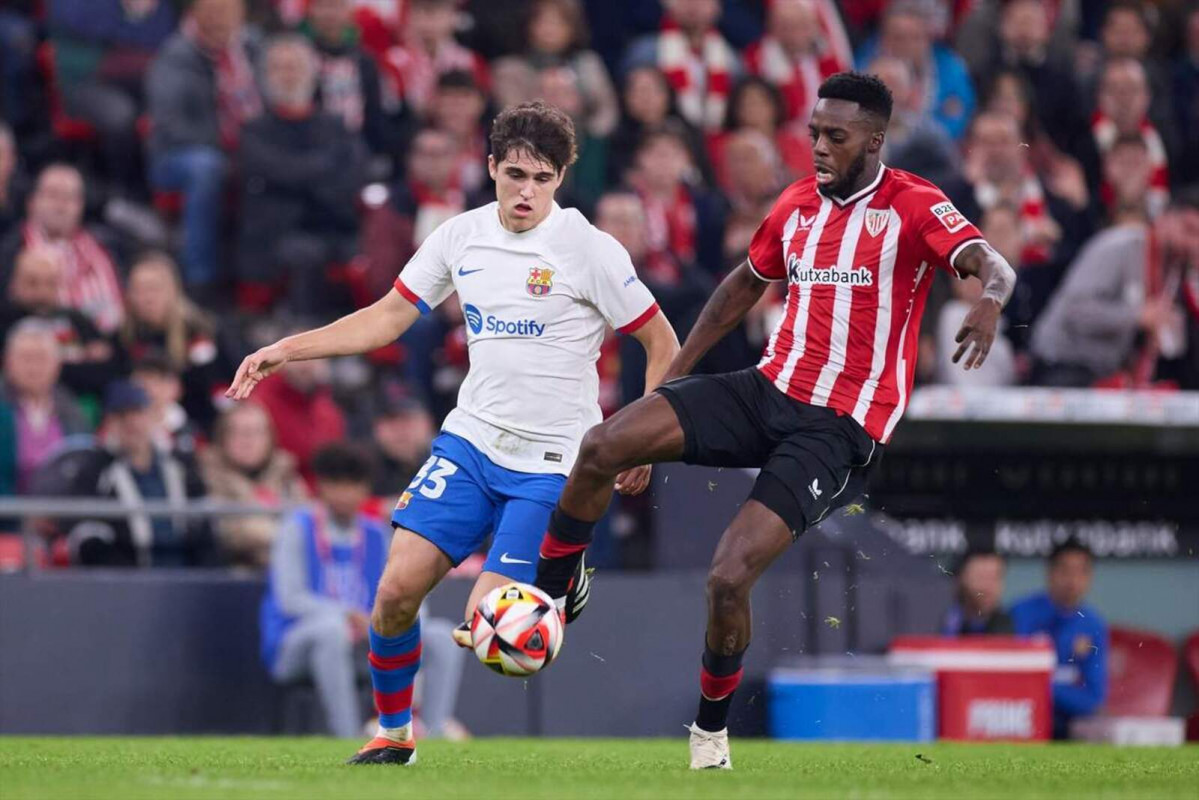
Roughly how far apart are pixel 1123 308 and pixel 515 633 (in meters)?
7.69

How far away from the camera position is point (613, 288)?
8.02 m

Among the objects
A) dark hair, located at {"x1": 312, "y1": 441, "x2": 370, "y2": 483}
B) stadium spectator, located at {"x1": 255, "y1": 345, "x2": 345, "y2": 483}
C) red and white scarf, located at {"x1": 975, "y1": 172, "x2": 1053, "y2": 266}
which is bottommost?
dark hair, located at {"x1": 312, "y1": 441, "x2": 370, "y2": 483}

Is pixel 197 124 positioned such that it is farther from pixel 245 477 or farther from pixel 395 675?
pixel 395 675

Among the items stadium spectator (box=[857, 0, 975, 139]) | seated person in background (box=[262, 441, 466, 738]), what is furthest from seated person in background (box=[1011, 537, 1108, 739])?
stadium spectator (box=[857, 0, 975, 139])

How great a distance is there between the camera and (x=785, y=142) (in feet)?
53.8

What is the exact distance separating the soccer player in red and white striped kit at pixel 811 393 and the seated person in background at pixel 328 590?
3.91 meters

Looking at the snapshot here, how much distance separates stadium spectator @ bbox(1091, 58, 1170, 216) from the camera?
55.1 ft

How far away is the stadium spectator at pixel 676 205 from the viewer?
1486cm

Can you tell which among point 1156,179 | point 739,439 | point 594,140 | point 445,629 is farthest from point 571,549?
point 1156,179

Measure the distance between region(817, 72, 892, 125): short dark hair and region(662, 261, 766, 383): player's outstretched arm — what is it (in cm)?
79

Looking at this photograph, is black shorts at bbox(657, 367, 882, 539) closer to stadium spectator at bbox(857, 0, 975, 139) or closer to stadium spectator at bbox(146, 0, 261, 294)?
stadium spectator at bbox(146, 0, 261, 294)

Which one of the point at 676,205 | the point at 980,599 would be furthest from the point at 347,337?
the point at 676,205

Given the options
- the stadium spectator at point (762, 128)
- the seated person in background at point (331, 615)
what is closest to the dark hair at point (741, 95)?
the stadium spectator at point (762, 128)

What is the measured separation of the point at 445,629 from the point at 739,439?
4568mm
